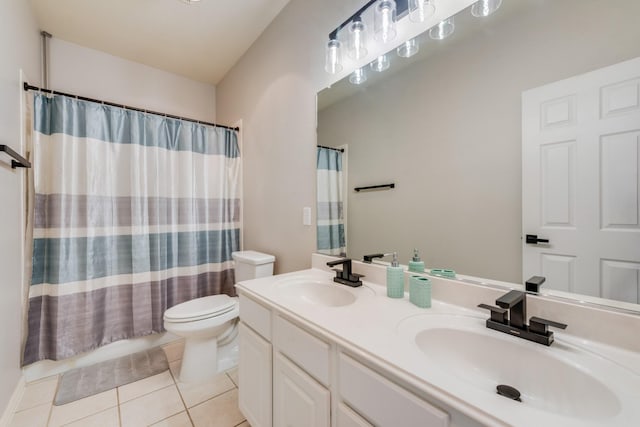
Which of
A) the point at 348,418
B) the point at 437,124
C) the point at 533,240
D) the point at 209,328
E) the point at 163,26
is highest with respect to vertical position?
the point at 163,26

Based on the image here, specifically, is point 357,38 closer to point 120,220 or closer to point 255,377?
point 255,377

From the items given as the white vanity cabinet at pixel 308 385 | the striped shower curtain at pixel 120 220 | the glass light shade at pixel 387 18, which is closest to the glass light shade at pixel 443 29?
the glass light shade at pixel 387 18

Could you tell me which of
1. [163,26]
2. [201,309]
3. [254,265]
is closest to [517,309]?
[254,265]

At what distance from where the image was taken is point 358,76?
1413 millimetres

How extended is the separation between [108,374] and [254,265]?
4.01 feet

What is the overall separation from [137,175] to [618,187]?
8.51 ft

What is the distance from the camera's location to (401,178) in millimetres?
1259

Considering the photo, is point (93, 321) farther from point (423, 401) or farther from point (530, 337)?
point (530, 337)

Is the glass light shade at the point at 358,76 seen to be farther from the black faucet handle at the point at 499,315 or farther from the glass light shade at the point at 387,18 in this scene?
the black faucet handle at the point at 499,315

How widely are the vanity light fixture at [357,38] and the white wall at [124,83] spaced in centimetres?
213

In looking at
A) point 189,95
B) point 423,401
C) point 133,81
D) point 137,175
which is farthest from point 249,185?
point 423,401

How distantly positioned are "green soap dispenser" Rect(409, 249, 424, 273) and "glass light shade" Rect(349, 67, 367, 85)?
0.93 meters

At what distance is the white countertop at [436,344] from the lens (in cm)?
48

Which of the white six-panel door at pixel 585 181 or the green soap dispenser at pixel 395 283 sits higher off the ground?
the white six-panel door at pixel 585 181
